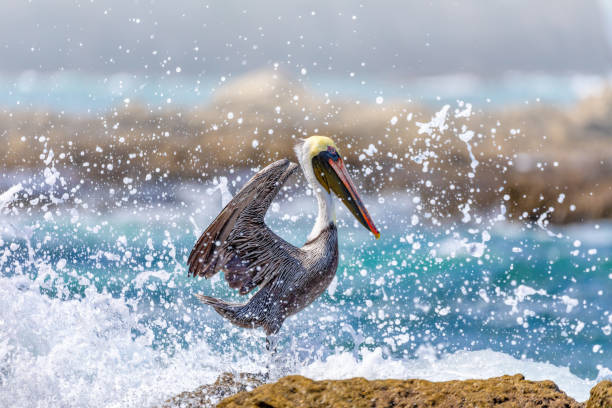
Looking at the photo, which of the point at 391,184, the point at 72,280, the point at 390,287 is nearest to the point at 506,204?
the point at 391,184

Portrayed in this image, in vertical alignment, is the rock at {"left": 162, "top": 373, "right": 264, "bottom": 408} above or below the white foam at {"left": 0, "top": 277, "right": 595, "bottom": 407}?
below

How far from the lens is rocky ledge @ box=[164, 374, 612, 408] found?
3316 millimetres

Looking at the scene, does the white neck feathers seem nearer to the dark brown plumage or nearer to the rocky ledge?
the dark brown plumage

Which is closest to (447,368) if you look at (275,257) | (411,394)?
(275,257)

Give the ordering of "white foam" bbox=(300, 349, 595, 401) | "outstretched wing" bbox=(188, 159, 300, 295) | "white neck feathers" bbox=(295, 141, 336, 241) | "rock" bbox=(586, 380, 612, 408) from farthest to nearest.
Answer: "white foam" bbox=(300, 349, 595, 401) → "white neck feathers" bbox=(295, 141, 336, 241) → "outstretched wing" bbox=(188, 159, 300, 295) → "rock" bbox=(586, 380, 612, 408)

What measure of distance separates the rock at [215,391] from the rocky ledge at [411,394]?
2.83ft

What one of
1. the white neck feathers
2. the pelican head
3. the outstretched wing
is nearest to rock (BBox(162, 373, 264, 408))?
the outstretched wing

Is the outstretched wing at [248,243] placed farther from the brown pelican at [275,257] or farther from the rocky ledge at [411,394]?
the rocky ledge at [411,394]

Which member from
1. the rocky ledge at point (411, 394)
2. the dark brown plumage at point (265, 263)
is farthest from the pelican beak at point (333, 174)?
the rocky ledge at point (411, 394)

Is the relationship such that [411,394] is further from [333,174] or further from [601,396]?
[333,174]

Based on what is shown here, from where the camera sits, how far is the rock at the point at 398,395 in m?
3.32

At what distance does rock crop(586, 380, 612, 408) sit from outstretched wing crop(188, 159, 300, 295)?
2.03 m

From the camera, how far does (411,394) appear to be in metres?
3.41

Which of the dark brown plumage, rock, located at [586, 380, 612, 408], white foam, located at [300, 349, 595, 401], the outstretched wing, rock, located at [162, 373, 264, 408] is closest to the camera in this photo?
rock, located at [586, 380, 612, 408]
